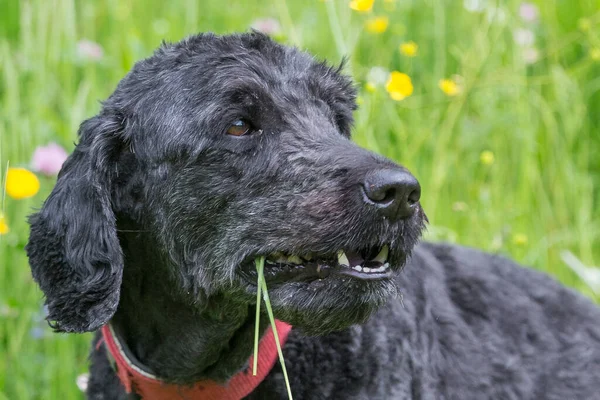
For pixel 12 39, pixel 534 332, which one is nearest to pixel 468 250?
pixel 534 332

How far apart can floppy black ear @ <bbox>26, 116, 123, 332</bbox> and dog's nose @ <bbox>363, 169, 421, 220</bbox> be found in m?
1.03

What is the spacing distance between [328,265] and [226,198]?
0.47 meters

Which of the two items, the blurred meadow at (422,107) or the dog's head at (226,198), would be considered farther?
the blurred meadow at (422,107)

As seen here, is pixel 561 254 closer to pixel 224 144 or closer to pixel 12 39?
pixel 224 144

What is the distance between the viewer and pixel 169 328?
11.3 feet

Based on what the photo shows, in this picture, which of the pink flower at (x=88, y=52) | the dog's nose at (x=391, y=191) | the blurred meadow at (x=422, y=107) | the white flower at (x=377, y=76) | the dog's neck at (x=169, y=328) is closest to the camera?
the dog's nose at (x=391, y=191)

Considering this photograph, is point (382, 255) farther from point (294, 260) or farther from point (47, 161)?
point (47, 161)

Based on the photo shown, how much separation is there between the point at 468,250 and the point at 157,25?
3.33 meters

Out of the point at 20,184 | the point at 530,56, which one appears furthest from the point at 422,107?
the point at 20,184

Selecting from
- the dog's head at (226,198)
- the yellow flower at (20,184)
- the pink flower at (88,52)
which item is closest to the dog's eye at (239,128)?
the dog's head at (226,198)

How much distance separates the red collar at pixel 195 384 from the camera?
3.39 m

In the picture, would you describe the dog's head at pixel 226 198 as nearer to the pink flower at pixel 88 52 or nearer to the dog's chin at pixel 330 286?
the dog's chin at pixel 330 286

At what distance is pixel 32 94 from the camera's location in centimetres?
536

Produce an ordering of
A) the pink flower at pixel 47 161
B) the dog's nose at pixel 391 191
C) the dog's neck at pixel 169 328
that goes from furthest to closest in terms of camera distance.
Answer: the pink flower at pixel 47 161 < the dog's neck at pixel 169 328 < the dog's nose at pixel 391 191
